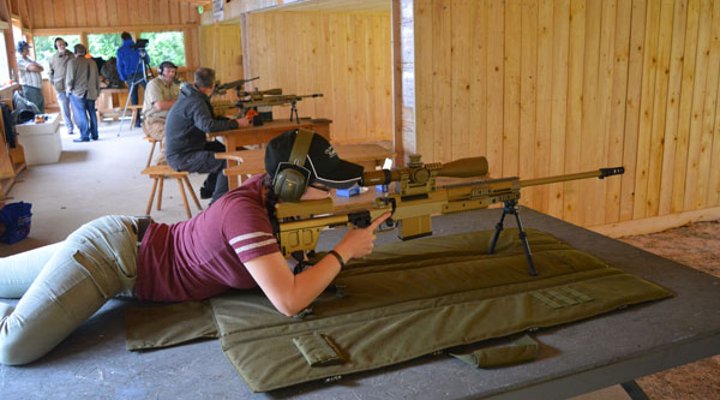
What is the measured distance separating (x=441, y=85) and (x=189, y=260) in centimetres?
248

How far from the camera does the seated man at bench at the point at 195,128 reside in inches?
209

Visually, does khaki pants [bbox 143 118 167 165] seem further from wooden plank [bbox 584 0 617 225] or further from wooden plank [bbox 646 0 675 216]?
wooden plank [bbox 646 0 675 216]

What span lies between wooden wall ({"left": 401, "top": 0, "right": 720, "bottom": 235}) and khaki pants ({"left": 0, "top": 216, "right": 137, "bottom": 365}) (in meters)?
2.38

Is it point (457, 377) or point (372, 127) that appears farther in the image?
point (372, 127)

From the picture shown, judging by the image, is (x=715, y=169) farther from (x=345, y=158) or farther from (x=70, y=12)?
(x=70, y=12)

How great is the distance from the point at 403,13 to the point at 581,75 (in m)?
1.44

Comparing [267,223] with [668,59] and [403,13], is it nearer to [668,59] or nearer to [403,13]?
[403,13]

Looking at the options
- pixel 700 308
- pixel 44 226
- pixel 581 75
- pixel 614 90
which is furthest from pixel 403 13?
pixel 44 226

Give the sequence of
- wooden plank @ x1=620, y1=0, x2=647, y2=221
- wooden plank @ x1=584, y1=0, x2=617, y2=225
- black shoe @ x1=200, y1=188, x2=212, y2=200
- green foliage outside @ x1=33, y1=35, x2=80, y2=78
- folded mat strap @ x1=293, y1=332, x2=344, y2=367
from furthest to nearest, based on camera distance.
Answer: green foliage outside @ x1=33, y1=35, x2=80, y2=78, black shoe @ x1=200, y1=188, x2=212, y2=200, wooden plank @ x1=620, y1=0, x2=647, y2=221, wooden plank @ x1=584, y1=0, x2=617, y2=225, folded mat strap @ x1=293, y1=332, x2=344, y2=367

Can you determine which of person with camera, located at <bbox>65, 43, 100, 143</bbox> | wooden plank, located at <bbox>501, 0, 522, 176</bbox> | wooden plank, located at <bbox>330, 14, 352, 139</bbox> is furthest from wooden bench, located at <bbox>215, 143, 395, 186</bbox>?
person with camera, located at <bbox>65, 43, 100, 143</bbox>

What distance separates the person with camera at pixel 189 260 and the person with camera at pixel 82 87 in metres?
8.20

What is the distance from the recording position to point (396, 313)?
2.18 meters

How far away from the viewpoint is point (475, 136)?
4418 millimetres

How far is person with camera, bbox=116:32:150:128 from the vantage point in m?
11.0
